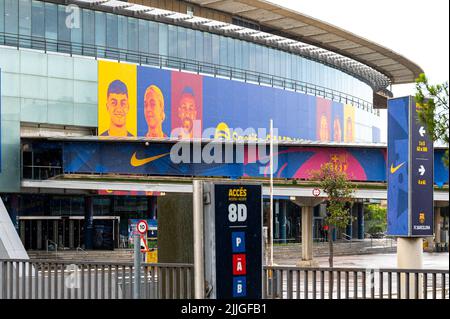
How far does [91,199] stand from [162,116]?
7.15 m

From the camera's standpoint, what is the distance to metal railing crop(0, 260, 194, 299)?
11.1 meters

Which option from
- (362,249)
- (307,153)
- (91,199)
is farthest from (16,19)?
(362,249)

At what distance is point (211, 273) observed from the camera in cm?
820

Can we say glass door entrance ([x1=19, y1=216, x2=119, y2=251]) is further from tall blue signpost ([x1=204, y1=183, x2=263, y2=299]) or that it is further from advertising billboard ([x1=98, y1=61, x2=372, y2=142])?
tall blue signpost ([x1=204, y1=183, x2=263, y2=299])

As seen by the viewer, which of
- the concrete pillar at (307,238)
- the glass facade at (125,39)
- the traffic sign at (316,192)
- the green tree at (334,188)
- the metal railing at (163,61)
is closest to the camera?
the green tree at (334,188)

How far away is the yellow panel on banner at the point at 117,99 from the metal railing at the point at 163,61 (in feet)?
Answer: 3.90

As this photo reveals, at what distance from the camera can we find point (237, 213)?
8.41m

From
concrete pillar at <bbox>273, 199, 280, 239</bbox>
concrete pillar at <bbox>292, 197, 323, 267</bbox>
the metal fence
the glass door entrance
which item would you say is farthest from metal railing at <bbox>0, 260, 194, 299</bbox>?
concrete pillar at <bbox>273, 199, 280, 239</bbox>

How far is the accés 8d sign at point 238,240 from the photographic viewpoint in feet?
27.1

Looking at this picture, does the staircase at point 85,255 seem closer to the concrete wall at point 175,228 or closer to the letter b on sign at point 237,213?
the concrete wall at point 175,228

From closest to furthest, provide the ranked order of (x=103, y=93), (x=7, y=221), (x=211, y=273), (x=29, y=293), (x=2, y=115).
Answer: (x=211, y=273)
(x=29, y=293)
(x=7, y=221)
(x=2, y=115)
(x=103, y=93)

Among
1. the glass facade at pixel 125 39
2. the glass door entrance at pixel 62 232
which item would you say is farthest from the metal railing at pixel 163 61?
the glass door entrance at pixel 62 232

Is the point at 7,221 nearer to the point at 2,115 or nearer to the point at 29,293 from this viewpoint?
the point at 29,293

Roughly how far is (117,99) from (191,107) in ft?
20.2
